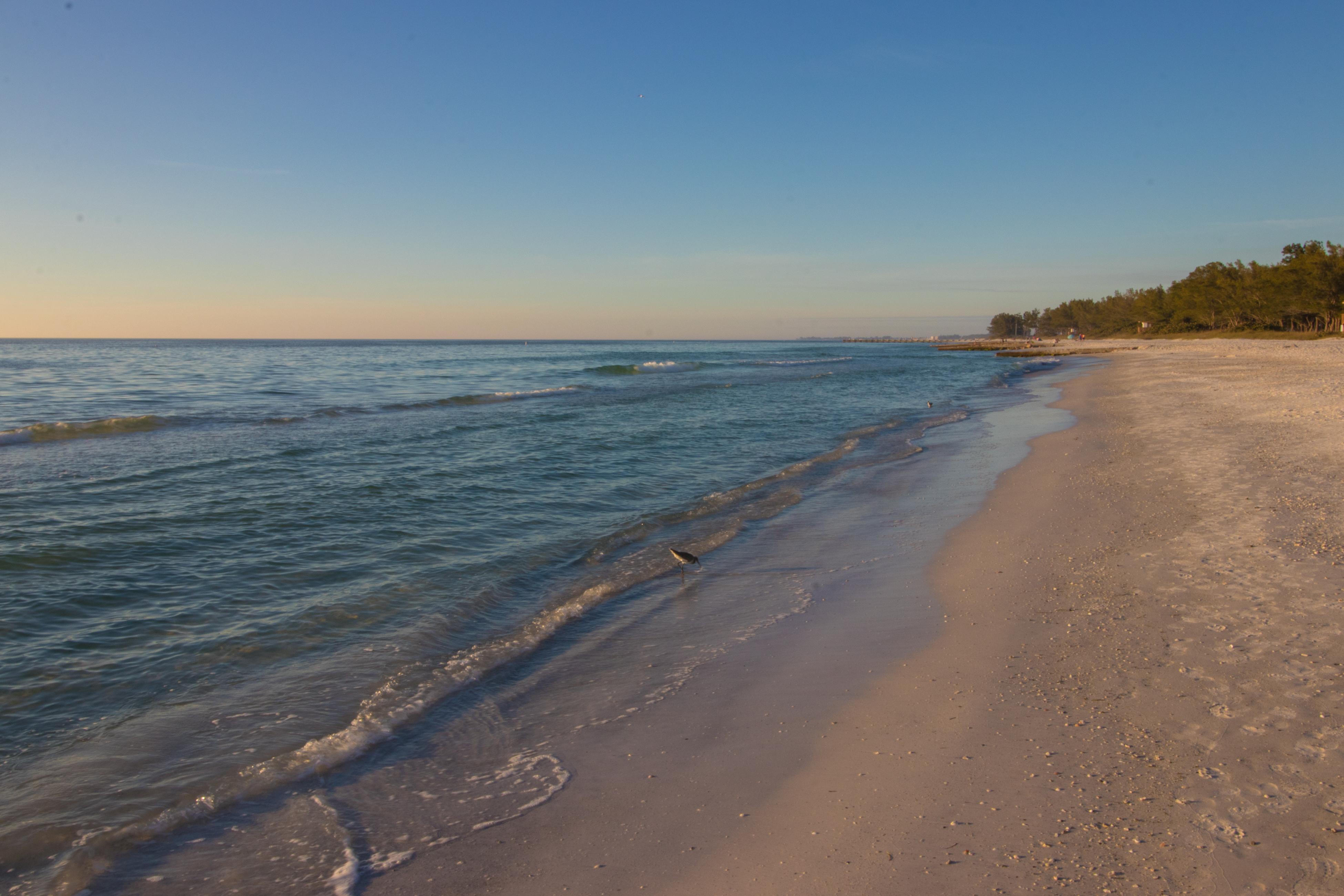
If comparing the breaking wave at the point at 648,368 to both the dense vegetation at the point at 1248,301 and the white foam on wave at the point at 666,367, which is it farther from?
the dense vegetation at the point at 1248,301

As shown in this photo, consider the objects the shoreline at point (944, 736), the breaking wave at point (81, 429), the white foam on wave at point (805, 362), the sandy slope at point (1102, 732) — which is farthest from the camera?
the white foam on wave at point (805, 362)

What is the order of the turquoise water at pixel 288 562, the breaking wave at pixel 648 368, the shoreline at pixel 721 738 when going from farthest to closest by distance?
the breaking wave at pixel 648 368 < the turquoise water at pixel 288 562 < the shoreline at pixel 721 738

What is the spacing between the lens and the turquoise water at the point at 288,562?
491cm

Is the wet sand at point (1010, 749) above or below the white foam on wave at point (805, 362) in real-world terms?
below

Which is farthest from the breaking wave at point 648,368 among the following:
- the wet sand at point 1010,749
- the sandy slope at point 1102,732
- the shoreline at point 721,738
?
the wet sand at point 1010,749

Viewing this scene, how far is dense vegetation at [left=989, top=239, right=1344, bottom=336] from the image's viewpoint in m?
63.2

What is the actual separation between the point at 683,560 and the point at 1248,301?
94.3 m

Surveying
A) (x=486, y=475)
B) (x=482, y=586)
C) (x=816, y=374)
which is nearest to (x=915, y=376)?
(x=816, y=374)

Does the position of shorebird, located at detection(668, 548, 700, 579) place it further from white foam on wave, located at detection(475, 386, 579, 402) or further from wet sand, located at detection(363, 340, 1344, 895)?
white foam on wave, located at detection(475, 386, 579, 402)

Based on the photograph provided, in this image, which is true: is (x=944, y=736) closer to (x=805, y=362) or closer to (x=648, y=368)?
(x=648, y=368)

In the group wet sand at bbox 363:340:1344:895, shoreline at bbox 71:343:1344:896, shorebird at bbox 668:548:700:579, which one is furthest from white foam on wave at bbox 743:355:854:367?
wet sand at bbox 363:340:1344:895

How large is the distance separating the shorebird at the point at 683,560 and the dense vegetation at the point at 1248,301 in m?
79.5

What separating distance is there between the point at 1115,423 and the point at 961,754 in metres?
18.8

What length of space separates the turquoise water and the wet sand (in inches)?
85.6
